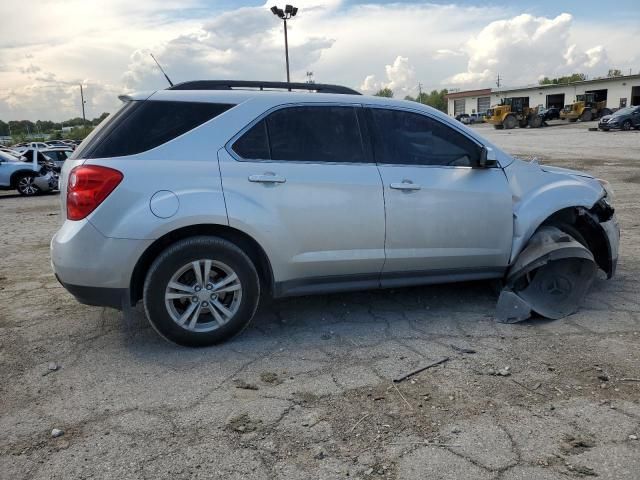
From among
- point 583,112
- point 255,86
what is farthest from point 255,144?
point 583,112

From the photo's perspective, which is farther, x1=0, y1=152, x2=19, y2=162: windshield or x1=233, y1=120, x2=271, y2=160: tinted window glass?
x1=0, y1=152, x2=19, y2=162: windshield

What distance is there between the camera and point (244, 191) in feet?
12.2

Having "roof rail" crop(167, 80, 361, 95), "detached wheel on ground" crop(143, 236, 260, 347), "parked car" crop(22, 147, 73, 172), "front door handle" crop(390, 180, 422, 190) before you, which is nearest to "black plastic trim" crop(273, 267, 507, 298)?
"detached wheel on ground" crop(143, 236, 260, 347)

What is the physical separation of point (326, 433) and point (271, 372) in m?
0.78

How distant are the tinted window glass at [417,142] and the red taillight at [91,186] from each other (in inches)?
73.9

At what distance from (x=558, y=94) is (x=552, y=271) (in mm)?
73187

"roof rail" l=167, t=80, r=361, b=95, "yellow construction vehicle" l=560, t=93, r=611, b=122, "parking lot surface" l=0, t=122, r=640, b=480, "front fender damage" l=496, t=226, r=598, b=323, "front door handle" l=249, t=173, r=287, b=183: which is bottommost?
"parking lot surface" l=0, t=122, r=640, b=480

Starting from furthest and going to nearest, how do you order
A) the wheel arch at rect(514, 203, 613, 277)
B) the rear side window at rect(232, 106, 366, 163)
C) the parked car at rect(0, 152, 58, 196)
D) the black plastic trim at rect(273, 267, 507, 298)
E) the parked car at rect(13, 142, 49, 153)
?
1. the parked car at rect(13, 142, 49, 153)
2. the parked car at rect(0, 152, 58, 196)
3. the wheel arch at rect(514, 203, 613, 277)
4. the black plastic trim at rect(273, 267, 507, 298)
5. the rear side window at rect(232, 106, 366, 163)

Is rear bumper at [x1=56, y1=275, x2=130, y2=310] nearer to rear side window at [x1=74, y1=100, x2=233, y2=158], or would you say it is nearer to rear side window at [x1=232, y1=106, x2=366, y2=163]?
rear side window at [x1=74, y1=100, x2=233, y2=158]

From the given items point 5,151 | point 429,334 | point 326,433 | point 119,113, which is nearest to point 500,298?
point 429,334

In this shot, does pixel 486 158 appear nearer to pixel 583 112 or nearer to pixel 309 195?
pixel 309 195

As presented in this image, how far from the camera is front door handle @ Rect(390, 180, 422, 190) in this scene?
404cm

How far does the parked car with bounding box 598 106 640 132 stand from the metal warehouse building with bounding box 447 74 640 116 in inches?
1077

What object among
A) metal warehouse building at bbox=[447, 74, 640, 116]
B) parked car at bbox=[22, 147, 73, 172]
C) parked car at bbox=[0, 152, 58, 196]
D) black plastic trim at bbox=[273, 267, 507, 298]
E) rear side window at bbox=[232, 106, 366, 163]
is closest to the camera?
rear side window at bbox=[232, 106, 366, 163]
